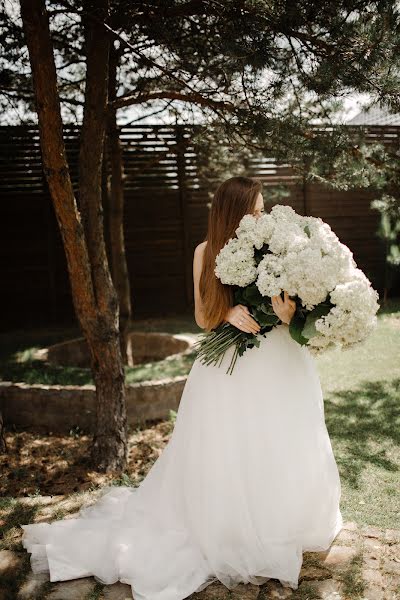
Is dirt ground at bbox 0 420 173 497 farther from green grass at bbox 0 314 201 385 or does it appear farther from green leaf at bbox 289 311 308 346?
green leaf at bbox 289 311 308 346

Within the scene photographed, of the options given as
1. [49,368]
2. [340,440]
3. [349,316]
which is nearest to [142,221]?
[49,368]

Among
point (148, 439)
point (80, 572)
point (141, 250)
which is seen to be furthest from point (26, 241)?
point (80, 572)

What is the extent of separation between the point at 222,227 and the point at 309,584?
1985 mm

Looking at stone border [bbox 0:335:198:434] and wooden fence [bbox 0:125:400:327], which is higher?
wooden fence [bbox 0:125:400:327]

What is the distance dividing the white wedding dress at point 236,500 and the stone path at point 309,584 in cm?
5

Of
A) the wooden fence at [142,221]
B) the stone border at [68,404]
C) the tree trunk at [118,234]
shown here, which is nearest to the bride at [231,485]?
the stone border at [68,404]

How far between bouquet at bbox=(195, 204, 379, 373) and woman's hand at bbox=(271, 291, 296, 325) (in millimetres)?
30

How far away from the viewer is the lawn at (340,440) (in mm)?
4395

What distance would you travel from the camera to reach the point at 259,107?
183 inches

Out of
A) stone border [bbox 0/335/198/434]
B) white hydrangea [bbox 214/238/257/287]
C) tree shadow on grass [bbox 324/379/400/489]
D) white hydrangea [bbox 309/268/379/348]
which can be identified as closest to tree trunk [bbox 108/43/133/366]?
stone border [bbox 0/335/198/434]

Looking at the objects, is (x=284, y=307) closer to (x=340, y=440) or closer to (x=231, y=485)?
(x=231, y=485)

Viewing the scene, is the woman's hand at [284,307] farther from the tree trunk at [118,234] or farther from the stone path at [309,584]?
the tree trunk at [118,234]

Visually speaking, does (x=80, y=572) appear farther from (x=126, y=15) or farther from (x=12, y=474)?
(x=126, y=15)

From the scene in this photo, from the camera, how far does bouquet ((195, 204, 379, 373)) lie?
2795 millimetres
